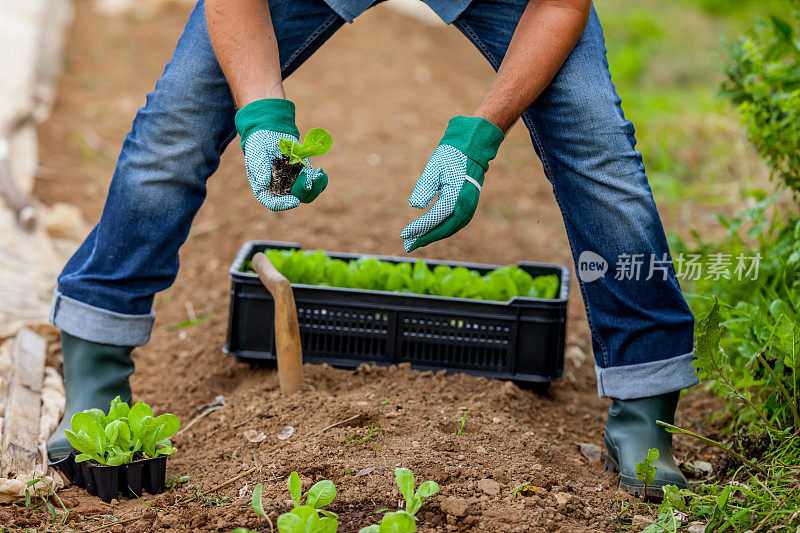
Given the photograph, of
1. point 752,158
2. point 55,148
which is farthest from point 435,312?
point 55,148

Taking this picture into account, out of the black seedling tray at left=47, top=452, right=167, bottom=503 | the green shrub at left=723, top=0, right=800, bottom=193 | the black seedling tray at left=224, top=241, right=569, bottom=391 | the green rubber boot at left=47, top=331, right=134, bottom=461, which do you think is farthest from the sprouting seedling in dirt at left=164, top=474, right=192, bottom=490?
the green shrub at left=723, top=0, right=800, bottom=193

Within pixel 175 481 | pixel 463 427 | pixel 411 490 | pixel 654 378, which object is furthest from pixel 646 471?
pixel 175 481

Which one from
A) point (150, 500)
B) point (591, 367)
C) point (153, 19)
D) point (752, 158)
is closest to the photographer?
point (150, 500)

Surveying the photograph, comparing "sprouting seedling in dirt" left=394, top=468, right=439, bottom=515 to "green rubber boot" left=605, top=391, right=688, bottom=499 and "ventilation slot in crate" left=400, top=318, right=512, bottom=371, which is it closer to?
"green rubber boot" left=605, top=391, right=688, bottom=499

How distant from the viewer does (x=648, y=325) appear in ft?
6.04

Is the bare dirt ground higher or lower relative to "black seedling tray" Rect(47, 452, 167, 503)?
higher

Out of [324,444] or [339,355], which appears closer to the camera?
[324,444]

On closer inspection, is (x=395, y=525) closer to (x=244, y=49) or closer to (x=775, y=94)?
(x=244, y=49)

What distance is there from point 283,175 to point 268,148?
6 cm

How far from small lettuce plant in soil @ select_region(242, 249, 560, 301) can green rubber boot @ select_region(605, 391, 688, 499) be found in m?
0.53

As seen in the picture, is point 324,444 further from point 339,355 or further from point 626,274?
point 626,274

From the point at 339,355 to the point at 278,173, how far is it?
756 mm

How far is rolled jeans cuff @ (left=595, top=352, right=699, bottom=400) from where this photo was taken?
1853mm

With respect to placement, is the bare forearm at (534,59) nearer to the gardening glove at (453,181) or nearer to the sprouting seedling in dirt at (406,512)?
the gardening glove at (453,181)
